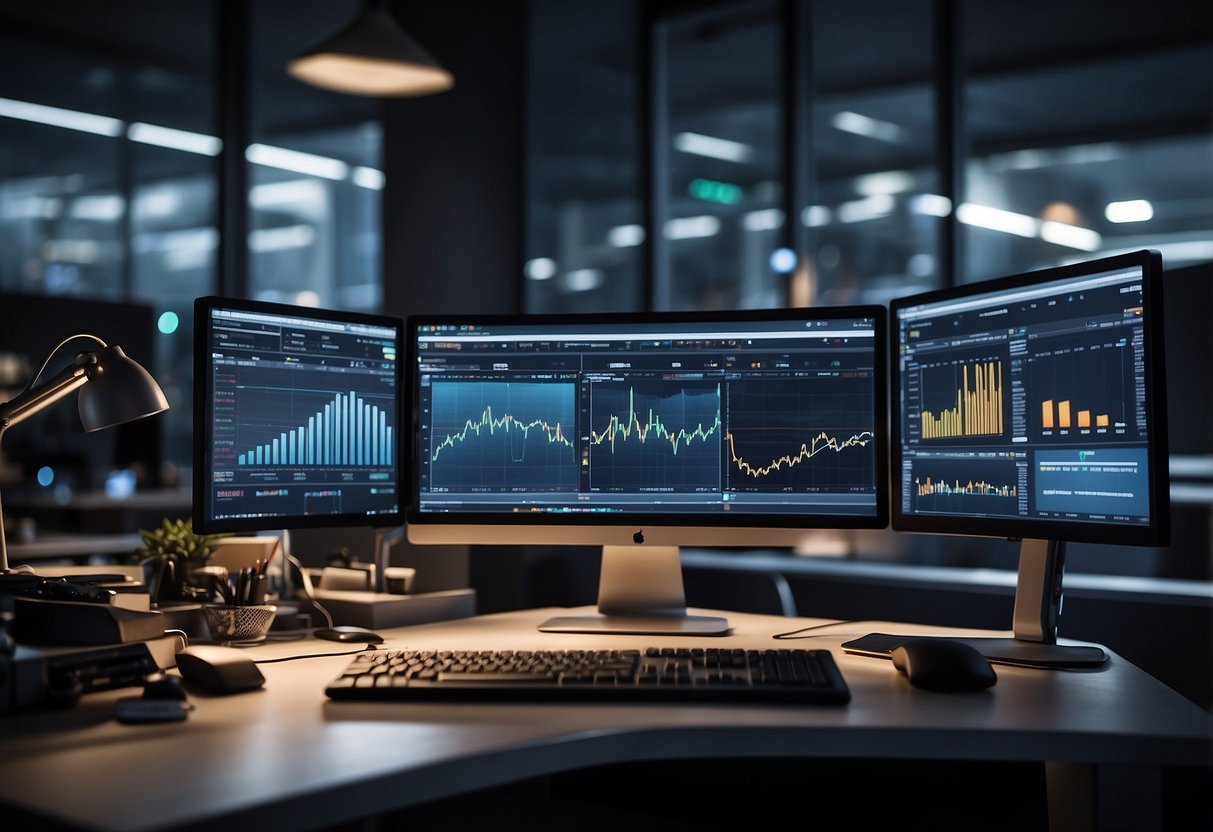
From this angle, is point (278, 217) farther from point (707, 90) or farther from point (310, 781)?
point (310, 781)

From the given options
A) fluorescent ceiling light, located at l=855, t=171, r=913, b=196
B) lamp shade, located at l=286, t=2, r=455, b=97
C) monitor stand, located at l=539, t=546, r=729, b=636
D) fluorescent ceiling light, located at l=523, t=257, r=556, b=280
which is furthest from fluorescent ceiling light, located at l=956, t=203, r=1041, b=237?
monitor stand, located at l=539, t=546, r=729, b=636

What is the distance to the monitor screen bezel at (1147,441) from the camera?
4.74 ft

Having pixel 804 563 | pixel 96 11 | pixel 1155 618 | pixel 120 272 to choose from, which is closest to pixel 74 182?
pixel 120 272

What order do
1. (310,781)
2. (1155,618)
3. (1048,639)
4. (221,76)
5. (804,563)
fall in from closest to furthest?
(310,781) < (1048,639) < (1155,618) < (804,563) < (221,76)

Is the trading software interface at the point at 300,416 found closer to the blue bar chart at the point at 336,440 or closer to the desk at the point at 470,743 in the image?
the blue bar chart at the point at 336,440

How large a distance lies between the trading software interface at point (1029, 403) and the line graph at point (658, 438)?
0.34 metres

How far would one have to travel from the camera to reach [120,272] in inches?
239

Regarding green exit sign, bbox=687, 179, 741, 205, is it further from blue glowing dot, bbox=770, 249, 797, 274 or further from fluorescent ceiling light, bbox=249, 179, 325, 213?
Answer: fluorescent ceiling light, bbox=249, 179, 325, 213

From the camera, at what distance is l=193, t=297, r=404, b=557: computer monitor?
5.62 ft

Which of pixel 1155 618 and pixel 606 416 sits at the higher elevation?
pixel 606 416

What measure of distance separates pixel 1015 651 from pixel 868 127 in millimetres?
5241

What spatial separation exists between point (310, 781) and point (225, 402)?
2.94 feet

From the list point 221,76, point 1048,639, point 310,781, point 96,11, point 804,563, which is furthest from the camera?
point 96,11

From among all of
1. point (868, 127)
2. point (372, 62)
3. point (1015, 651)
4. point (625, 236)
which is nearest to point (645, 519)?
point (1015, 651)
